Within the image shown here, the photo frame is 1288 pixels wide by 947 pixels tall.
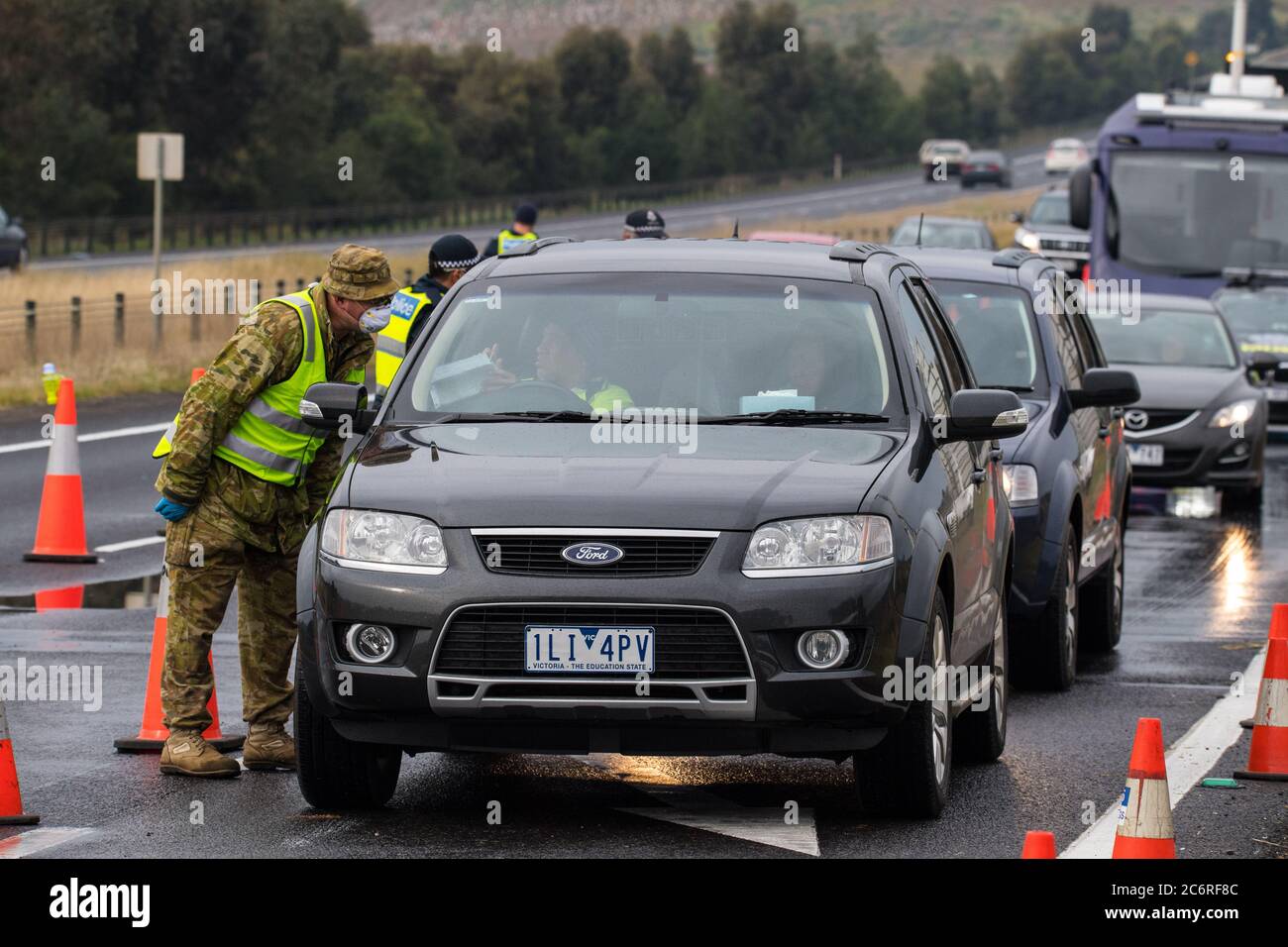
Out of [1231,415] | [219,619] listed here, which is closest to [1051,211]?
[1231,415]

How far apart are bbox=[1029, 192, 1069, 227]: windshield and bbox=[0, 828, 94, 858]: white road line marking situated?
42.0 meters

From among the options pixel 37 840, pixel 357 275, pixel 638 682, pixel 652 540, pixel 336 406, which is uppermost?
pixel 357 275

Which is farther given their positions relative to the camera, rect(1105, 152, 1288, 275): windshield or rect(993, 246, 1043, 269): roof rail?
rect(1105, 152, 1288, 275): windshield

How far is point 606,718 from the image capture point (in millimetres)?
7375

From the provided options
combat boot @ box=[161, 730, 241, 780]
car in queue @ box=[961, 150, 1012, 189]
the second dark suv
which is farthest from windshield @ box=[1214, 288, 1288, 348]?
car in queue @ box=[961, 150, 1012, 189]

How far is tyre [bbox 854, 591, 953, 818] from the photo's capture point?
307 inches

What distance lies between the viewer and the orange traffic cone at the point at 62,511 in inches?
607

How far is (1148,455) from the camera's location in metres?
19.7

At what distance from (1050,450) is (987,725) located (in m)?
2.79

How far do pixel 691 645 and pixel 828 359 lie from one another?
1.49 meters

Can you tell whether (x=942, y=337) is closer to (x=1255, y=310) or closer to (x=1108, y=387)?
(x=1108, y=387)

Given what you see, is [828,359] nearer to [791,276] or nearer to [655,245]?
[791,276]

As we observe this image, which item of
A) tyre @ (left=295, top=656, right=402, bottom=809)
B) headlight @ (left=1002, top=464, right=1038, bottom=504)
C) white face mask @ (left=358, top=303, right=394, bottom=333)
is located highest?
white face mask @ (left=358, top=303, right=394, bottom=333)

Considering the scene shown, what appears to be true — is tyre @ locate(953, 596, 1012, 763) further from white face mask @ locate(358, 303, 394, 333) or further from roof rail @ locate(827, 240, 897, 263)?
white face mask @ locate(358, 303, 394, 333)
